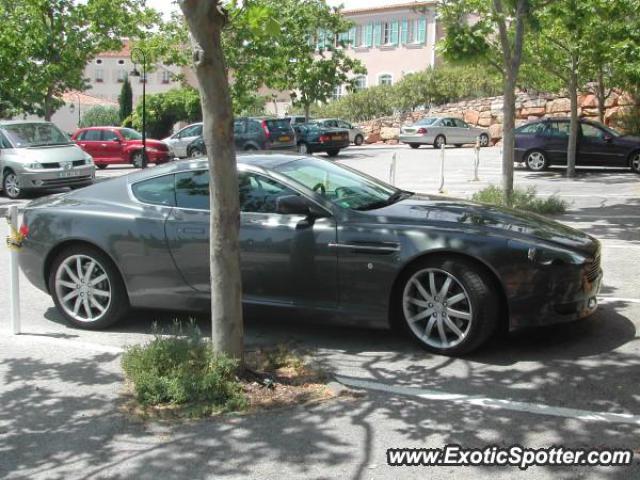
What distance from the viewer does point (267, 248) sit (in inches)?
239

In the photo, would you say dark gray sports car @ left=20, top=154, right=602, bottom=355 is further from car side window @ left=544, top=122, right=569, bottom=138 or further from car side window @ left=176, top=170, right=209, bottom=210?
car side window @ left=544, top=122, right=569, bottom=138

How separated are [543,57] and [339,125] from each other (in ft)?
61.8

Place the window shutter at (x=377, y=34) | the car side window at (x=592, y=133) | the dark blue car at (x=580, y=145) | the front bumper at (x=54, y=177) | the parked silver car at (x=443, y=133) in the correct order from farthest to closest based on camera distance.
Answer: the window shutter at (x=377, y=34) < the parked silver car at (x=443, y=133) < the car side window at (x=592, y=133) < the dark blue car at (x=580, y=145) < the front bumper at (x=54, y=177)

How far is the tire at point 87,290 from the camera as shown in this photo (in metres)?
6.59

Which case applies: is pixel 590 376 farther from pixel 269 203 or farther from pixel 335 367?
pixel 269 203

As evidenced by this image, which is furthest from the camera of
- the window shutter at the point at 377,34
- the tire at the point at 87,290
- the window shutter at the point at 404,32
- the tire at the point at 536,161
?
the window shutter at the point at 377,34

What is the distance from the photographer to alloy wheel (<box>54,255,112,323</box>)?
6648 millimetres

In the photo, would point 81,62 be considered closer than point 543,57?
No

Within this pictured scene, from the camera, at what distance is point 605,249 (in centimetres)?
984

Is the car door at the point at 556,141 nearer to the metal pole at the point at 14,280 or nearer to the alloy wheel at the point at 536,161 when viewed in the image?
the alloy wheel at the point at 536,161

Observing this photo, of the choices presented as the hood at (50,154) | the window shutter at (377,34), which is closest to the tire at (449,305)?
the hood at (50,154)

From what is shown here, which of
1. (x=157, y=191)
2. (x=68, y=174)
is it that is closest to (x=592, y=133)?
(x=68, y=174)

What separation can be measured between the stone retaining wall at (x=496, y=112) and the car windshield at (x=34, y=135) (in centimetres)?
1882

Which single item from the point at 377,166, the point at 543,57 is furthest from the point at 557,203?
the point at 377,166
